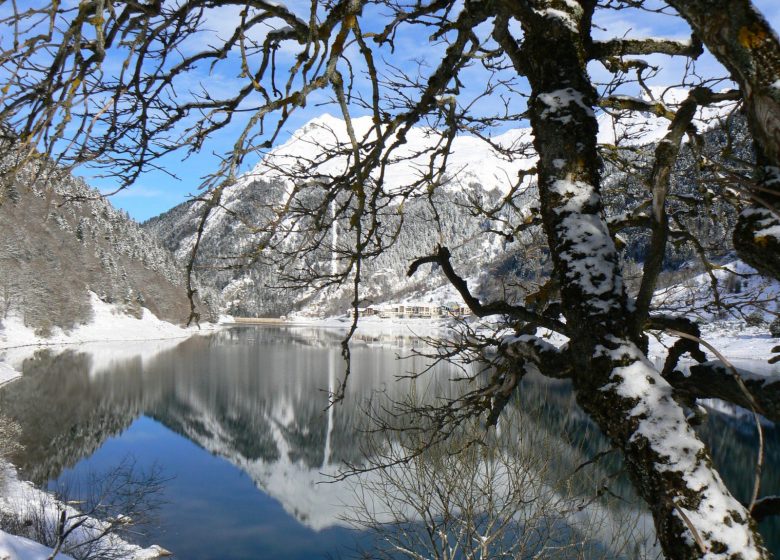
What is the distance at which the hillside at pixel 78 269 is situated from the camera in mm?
45438

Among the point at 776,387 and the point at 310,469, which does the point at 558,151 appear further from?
the point at 310,469

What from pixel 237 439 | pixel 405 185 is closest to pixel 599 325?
pixel 405 185

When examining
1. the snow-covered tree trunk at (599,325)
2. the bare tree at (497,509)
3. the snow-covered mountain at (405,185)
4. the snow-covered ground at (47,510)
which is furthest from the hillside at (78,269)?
the snow-covered tree trunk at (599,325)

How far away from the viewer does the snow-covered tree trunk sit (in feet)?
3.99

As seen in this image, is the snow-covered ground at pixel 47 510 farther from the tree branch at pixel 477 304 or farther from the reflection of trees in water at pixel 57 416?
the tree branch at pixel 477 304

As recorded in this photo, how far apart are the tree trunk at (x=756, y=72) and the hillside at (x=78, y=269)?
31530 mm

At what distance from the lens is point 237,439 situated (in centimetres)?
2248

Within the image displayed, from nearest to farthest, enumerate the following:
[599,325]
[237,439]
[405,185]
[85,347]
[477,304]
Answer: [599,325] < [477,304] < [405,185] < [237,439] < [85,347]

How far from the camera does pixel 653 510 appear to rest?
51.1 inches

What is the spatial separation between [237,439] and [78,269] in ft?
163

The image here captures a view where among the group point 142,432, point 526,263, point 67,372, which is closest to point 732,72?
point 526,263

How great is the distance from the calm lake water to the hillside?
31.7 feet

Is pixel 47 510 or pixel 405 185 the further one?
pixel 47 510

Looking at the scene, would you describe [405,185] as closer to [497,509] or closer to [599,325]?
[599,325]
